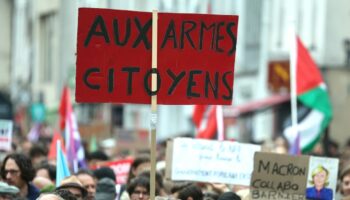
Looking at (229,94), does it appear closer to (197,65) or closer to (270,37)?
(197,65)

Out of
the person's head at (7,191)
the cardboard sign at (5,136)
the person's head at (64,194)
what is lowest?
the cardboard sign at (5,136)

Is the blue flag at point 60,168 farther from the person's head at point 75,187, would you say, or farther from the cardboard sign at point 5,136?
the cardboard sign at point 5,136

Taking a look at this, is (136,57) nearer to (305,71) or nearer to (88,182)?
(88,182)

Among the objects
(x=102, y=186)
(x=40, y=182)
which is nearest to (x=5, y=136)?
(x=40, y=182)

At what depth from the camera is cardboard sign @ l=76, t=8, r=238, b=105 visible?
9.18 meters

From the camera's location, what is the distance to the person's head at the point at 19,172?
10.9 meters

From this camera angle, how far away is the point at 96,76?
9.21 meters

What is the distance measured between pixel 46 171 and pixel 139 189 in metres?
2.41

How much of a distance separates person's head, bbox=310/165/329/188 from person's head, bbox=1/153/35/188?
2371 mm

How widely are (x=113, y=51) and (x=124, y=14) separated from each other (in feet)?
0.86

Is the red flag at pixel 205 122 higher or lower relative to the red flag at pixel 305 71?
lower

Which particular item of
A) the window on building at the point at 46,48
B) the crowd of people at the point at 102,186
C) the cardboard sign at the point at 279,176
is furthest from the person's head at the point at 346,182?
the window on building at the point at 46,48

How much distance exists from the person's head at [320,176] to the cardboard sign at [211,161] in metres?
0.94

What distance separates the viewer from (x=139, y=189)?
1076 centimetres
